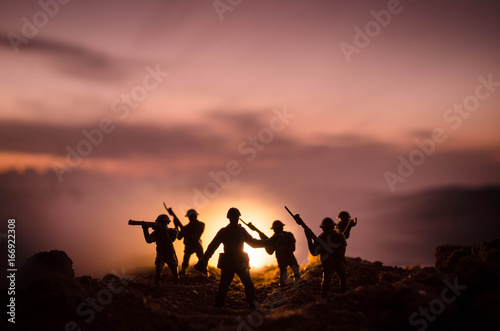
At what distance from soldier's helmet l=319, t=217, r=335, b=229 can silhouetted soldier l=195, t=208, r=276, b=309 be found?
2.06 metres

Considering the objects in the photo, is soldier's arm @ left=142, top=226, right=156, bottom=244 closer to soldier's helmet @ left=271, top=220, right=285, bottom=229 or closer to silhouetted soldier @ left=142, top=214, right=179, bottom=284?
silhouetted soldier @ left=142, top=214, right=179, bottom=284

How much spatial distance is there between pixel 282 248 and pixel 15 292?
31.4 feet

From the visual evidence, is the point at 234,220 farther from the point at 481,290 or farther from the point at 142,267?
the point at 142,267

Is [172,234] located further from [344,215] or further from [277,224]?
[344,215]

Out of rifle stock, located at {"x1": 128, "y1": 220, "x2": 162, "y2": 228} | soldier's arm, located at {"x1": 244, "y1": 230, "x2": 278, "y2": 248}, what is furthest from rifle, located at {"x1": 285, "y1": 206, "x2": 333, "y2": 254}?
rifle stock, located at {"x1": 128, "y1": 220, "x2": 162, "y2": 228}

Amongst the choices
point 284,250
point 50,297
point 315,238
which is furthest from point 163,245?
point 50,297

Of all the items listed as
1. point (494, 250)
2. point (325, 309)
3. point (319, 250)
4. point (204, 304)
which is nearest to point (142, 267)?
point (204, 304)

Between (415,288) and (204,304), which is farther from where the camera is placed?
(204,304)

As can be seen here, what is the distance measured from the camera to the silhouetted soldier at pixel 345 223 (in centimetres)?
1503

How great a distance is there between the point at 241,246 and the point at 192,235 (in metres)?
6.24

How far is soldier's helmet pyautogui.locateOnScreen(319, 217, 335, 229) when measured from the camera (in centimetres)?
1341

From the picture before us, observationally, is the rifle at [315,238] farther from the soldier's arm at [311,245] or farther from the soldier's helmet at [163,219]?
the soldier's helmet at [163,219]

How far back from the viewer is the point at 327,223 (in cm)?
1342

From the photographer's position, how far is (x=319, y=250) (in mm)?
13188
